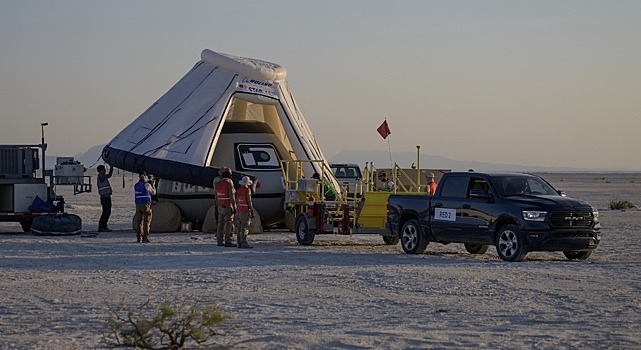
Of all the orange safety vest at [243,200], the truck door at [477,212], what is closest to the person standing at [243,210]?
the orange safety vest at [243,200]

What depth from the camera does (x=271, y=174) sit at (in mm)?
31359

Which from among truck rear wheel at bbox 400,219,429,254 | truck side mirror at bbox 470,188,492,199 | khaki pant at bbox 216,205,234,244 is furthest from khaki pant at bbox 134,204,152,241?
truck side mirror at bbox 470,188,492,199

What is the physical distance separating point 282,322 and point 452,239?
33.4 feet

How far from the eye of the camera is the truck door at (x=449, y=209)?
22656 mm

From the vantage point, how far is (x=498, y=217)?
21672mm

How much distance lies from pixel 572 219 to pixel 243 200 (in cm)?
726

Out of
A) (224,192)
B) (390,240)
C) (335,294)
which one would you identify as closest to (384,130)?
(390,240)

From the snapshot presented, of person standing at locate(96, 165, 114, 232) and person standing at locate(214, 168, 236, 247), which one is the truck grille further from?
person standing at locate(96, 165, 114, 232)

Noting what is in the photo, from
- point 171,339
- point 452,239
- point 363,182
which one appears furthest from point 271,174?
point 171,339

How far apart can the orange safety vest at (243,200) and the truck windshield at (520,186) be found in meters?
5.47

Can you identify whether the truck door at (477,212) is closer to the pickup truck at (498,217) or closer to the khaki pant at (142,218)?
the pickup truck at (498,217)

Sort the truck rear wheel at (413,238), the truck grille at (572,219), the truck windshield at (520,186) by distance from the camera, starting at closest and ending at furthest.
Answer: the truck grille at (572,219) → the truck windshield at (520,186) → the truck rear wheel at (413,238)

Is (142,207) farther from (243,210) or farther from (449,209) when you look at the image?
(449,209)

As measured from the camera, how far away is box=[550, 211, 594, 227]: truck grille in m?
21.1
